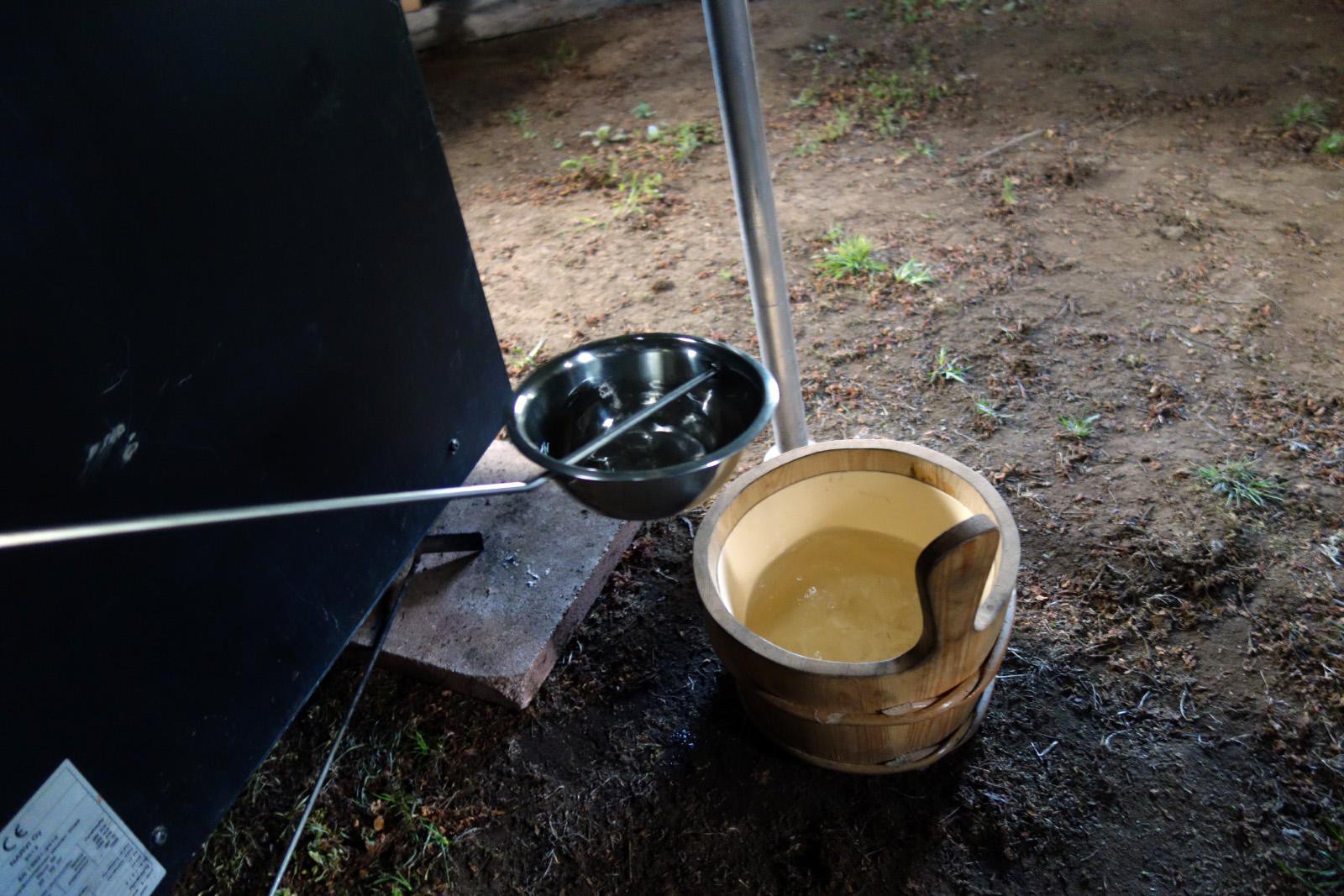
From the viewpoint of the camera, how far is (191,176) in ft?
4.38

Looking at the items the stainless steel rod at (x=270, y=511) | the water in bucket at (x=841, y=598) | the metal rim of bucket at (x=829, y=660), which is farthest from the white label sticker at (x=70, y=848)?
the water in bucket at (x=841, y=598)

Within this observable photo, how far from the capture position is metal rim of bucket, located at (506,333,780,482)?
118cm

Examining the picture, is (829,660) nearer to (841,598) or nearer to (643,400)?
(841,598)

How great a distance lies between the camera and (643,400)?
1486 millimetres

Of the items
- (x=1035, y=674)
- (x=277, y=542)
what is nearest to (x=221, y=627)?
(x=277, y=542)

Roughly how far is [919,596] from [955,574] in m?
0.16

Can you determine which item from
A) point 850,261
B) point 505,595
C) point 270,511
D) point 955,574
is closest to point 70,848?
point 270,511

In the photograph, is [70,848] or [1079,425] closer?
[70,848]

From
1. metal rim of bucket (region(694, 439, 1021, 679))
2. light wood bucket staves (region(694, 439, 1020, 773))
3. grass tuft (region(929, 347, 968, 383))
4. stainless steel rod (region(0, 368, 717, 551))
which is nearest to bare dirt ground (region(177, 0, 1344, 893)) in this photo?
grass tuft (region(929, 347, 968, 383))

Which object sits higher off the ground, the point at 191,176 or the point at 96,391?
the point at 191,176

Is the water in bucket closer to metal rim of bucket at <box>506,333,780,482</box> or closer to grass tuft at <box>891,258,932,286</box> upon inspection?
metal rim of bucket at <box>506,333,780,482</box>

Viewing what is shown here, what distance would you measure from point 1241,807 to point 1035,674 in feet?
1.29

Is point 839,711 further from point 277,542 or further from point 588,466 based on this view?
point 277,542

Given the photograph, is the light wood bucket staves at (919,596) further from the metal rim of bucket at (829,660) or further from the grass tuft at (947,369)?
the grass tuft at (947,369)
